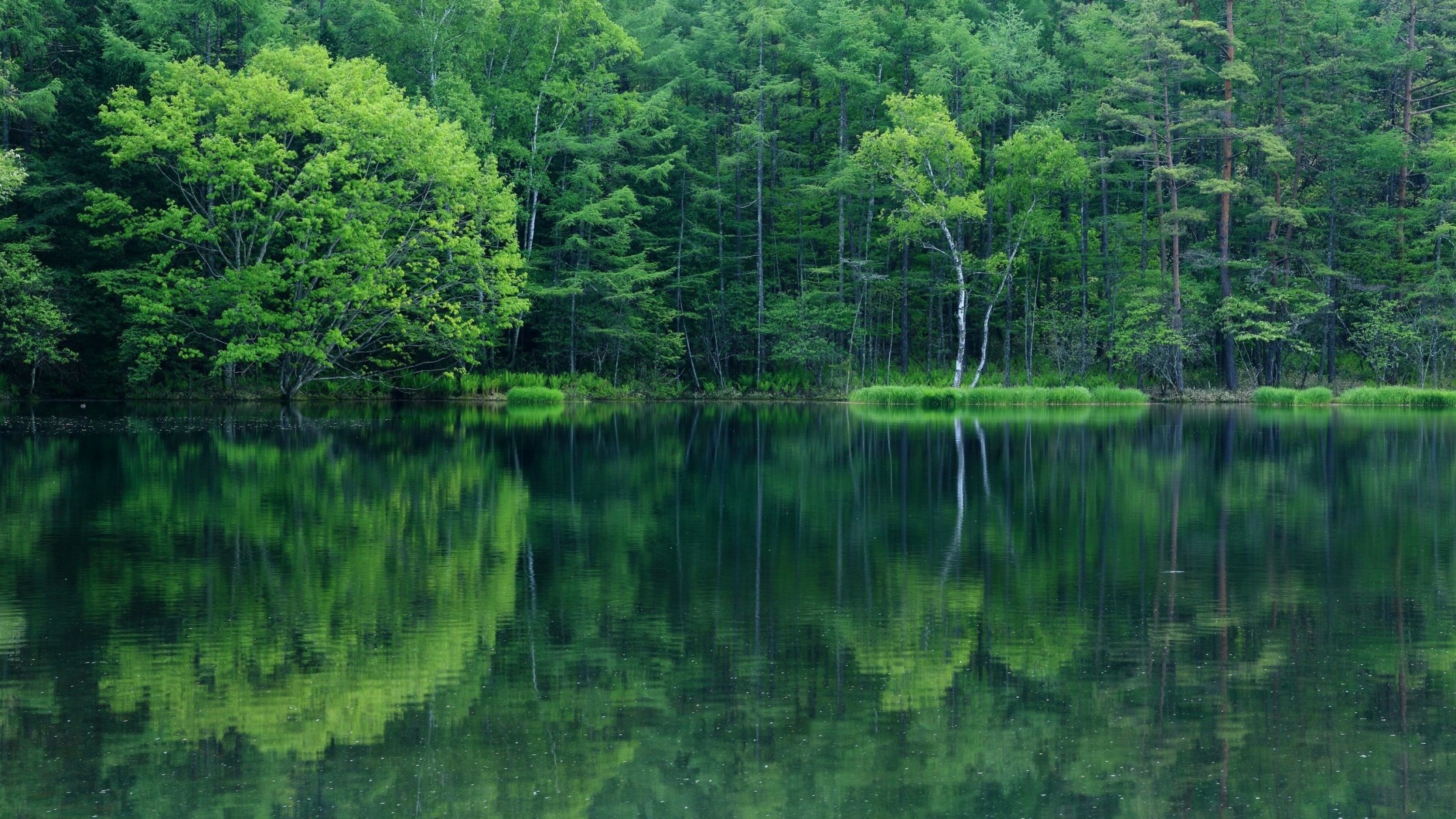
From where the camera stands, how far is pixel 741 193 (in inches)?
2472

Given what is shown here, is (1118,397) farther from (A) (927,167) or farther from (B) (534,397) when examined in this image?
(B) (534,397)

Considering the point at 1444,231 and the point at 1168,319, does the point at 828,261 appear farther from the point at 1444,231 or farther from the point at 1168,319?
the point at 1444,231

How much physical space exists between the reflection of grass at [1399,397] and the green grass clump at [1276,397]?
2.10 meters

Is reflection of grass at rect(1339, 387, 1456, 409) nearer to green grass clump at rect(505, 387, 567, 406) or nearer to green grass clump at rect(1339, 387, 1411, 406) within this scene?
green grass clump at rect(1339, 387, 1411, 406)

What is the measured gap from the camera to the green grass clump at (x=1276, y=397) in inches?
2103

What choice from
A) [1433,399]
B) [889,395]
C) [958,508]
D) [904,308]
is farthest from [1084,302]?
[958,508]

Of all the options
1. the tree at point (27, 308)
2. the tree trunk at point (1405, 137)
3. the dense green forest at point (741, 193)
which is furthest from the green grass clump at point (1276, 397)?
the tree at point (27, 308)

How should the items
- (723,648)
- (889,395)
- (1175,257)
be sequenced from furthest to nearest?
(1175,257) → (889,395) → (723,648)

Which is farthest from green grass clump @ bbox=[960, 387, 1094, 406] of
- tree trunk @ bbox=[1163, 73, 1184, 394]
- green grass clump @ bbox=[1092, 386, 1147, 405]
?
tree trunk @ bbox=[1163, 73, 1184, 394]

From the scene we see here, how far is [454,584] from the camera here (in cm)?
1190

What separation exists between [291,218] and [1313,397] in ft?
125

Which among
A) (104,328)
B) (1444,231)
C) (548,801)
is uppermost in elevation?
(1444,231)

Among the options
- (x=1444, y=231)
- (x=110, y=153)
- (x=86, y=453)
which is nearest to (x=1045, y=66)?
(x=1444, y=231)

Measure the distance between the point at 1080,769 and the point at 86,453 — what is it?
73.4ft
